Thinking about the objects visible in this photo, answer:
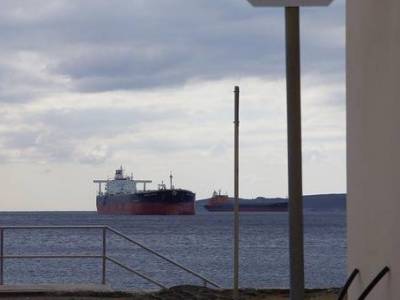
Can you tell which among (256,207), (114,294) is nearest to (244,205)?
(256,207)

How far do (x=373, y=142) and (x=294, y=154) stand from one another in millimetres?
1673

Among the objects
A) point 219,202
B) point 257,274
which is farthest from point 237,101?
point 219,202

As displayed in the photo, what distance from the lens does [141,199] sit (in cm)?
11931

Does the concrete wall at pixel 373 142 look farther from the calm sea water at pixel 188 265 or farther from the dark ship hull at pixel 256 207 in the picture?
the dark ship hull at pixel 256 207

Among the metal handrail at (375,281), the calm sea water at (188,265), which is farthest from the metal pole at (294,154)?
the calm sea water at (188,265)

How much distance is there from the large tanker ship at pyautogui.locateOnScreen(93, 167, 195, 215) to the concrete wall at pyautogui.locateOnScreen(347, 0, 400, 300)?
110m

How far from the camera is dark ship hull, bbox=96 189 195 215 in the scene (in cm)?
12019

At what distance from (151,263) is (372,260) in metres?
44.7

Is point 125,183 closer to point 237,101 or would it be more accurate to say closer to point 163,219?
point 163,219

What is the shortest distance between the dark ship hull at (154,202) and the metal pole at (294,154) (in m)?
113

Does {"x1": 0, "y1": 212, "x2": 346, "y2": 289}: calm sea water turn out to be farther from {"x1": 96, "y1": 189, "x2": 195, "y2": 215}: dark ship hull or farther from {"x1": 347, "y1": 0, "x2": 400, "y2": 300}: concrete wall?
{"x1": 96, "y1": 189, "x2": 195, "y2": 215}: dark ship hull

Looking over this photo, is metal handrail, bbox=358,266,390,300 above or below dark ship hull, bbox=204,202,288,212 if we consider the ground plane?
below

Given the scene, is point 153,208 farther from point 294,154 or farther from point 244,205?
point 294,154

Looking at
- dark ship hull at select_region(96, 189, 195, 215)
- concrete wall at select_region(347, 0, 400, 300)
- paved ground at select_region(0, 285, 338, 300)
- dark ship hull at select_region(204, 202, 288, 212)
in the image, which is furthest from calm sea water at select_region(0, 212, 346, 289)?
dark ship hull at select_region(204, 202, 288, 212)
